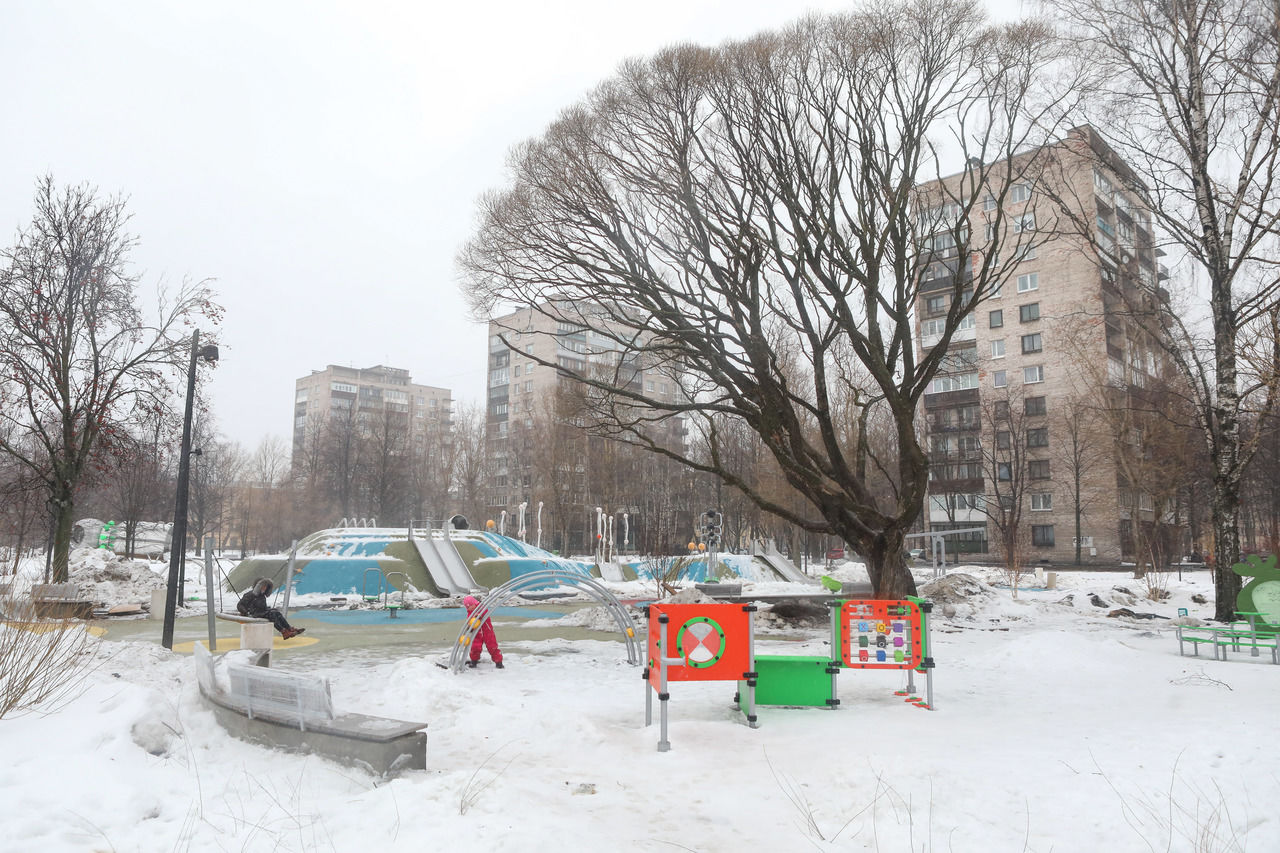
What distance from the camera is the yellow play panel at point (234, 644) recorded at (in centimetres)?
1348

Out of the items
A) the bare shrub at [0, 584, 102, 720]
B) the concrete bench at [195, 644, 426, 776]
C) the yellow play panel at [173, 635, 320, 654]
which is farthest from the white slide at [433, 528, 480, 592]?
the bare shrub at [0, 584, 102, 720]

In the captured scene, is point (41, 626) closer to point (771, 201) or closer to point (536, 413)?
point (771, 201)

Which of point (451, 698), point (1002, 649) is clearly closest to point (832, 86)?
point (1002, 649)

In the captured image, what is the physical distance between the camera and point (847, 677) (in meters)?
11.0

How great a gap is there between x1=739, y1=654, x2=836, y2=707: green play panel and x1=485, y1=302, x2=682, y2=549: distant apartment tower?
11.3 m

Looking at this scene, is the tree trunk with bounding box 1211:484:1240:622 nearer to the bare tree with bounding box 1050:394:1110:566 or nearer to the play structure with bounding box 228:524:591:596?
the play structure with bounding box 228:524:591:596

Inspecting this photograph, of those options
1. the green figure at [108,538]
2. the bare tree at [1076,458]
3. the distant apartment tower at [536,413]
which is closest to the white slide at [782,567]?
the distant apartment tower at [536,413]

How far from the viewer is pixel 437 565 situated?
93.0 ft

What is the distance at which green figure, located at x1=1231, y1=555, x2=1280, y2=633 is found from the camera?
1230cm

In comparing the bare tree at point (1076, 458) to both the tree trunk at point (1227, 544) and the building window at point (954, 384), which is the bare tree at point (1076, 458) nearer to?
the building window at point (954, 384)

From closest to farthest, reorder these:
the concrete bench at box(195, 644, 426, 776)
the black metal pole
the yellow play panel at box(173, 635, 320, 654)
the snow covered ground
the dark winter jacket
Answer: the snow covered ground, the concrete bench at box(195, 644, 426, 776), the black metal pole, the yellow play panel at box(173, 635, 320, 654), the dark winter jacket

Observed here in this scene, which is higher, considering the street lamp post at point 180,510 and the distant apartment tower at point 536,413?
the distant apartment tower at point 536,413

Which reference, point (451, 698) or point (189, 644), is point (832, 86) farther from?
point (189, 644)

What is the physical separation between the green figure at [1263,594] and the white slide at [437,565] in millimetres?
20741
